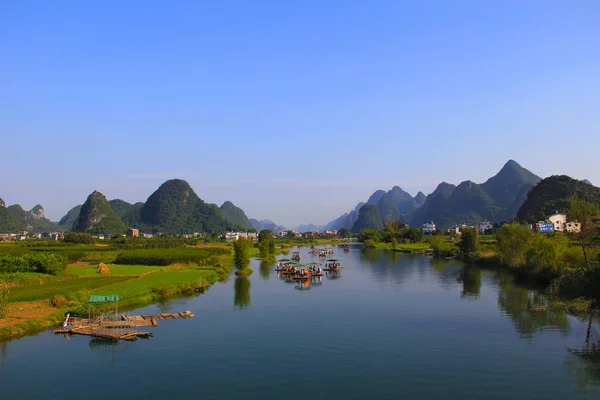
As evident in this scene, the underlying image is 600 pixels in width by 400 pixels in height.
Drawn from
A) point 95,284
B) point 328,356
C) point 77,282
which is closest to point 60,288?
point 95,284

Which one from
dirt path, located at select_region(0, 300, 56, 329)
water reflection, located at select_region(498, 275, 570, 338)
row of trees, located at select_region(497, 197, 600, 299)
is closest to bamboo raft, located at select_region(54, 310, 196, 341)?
dirt path, located at select_region(0, 300, 56, 329)

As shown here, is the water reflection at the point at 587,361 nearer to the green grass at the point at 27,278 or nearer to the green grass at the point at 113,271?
the green grass at the point at 27,278

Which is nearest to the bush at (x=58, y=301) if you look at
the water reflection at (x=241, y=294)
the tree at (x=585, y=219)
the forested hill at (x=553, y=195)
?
the water reflection at (x=241, y=294)

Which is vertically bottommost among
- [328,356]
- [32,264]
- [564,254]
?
[328,356]

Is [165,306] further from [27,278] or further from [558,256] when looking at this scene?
[558,256]

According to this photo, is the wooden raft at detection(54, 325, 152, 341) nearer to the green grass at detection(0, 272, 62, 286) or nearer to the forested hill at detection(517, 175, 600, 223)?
the green grass at detection(0, 272, 62, 286)

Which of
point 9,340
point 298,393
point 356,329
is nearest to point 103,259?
point 9,340
